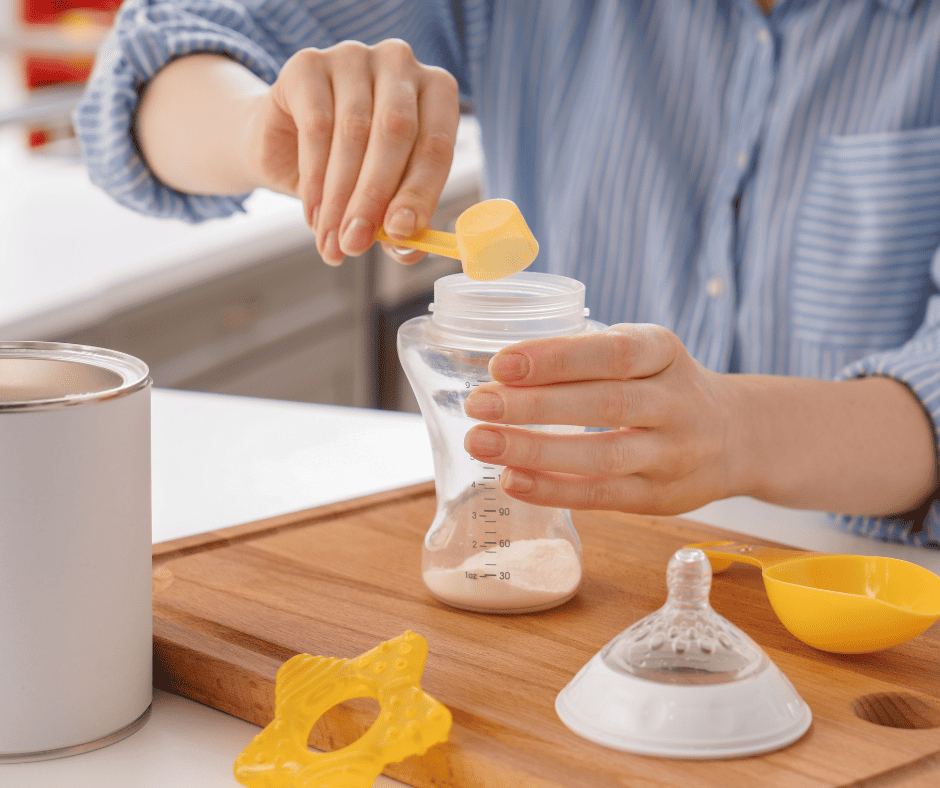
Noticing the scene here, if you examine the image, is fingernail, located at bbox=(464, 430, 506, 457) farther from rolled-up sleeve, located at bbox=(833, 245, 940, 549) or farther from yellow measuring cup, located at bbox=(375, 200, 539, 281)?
rolled-up sleeve, located at bbox=(833, 245, 940, 549)

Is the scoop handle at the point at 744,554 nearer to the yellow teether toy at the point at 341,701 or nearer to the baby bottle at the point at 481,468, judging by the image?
the baby bottle at the point at 481,468

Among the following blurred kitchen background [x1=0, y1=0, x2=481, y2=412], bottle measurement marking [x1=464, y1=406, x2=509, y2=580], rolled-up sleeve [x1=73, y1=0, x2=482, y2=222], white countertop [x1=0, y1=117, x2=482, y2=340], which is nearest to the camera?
bottle measurement marking [x1=464, y1=406, x2=509, y2=580]

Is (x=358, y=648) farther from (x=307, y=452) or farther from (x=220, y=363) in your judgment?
(x=220, y=363)

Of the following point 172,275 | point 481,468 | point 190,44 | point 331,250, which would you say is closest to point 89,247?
point 172,275

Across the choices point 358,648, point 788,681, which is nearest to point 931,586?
point 788,681

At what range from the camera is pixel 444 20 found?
1235mm

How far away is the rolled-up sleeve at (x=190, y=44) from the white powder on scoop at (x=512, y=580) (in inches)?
24.3

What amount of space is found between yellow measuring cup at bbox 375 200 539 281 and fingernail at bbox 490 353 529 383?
59 mm

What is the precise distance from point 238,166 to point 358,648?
52 cm

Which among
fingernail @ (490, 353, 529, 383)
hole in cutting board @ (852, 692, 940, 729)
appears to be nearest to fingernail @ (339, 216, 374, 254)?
fingernail @ (490, 353, 529, 383)

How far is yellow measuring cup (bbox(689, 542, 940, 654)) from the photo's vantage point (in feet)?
1.82

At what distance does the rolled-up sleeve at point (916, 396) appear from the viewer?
0.82 meters

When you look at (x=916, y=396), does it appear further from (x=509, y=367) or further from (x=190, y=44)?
(x=190, y=44)

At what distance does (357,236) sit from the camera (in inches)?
25.9
